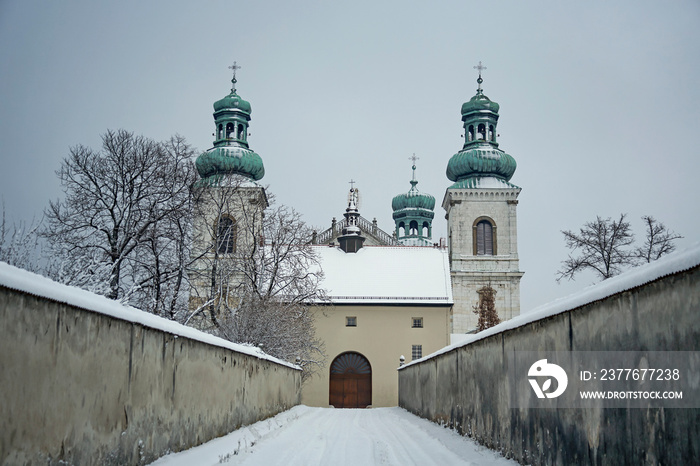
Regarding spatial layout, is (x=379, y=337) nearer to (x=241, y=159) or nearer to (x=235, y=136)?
(x=241, y=159)

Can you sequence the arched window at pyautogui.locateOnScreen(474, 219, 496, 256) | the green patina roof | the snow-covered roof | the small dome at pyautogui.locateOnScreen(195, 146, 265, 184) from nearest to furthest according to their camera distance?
the snow-covered roof
the small dome at pyautogui.locateOnScreen(195, 146, 265, 184)
the arched window at pyautogui.locateOnScreen(474, 219, 496, 256)
the green patina roof

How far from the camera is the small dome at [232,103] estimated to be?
191 ft

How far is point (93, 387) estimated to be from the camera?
691cm

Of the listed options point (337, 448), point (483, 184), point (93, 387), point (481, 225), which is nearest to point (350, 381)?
point (481, 225)

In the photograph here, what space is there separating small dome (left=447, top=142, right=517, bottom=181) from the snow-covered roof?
1588 cm

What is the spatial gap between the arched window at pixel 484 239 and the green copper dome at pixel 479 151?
358cm

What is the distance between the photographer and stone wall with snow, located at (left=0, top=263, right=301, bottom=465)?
5.52m

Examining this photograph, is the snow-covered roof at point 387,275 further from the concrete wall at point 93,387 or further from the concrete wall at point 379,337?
the concrete wall at point 93,387

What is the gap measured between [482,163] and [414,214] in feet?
67.9

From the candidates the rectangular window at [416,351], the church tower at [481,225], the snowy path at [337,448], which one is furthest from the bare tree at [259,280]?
→ the church tower at [481,225]

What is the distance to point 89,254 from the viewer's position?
2305cm

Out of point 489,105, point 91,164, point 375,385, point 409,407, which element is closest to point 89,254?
point 91,164
